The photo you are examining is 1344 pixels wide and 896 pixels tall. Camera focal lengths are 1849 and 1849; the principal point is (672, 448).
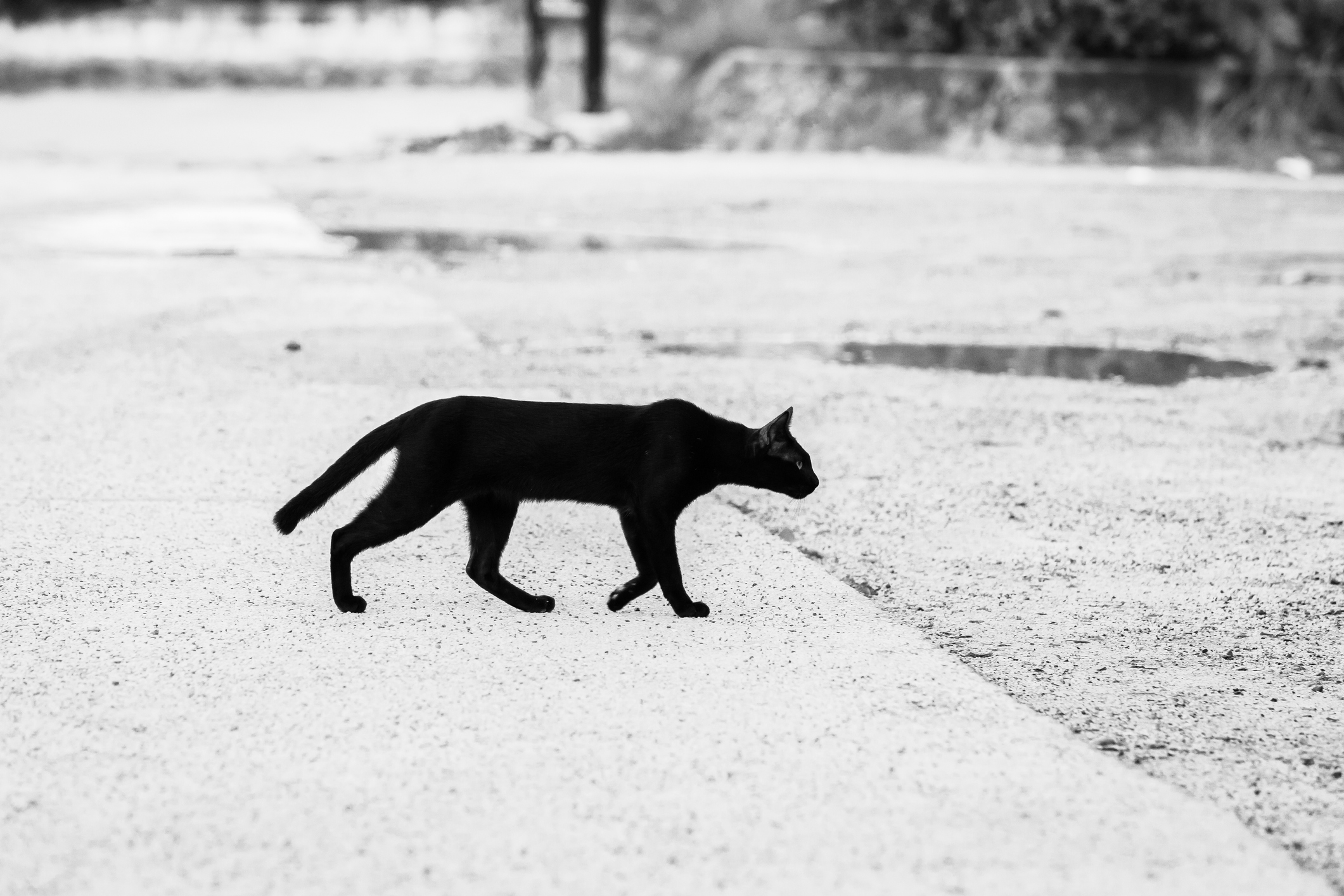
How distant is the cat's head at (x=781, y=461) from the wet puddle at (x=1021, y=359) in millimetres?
3036

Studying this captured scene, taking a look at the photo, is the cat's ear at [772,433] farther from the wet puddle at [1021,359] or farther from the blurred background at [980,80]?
the blurred background at [980,80]

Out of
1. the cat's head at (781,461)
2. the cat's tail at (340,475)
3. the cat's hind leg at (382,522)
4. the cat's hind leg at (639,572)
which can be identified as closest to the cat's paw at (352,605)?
the cat's hind leg at (382,522)

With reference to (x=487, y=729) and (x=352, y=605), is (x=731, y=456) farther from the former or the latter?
(x=487, y=729)

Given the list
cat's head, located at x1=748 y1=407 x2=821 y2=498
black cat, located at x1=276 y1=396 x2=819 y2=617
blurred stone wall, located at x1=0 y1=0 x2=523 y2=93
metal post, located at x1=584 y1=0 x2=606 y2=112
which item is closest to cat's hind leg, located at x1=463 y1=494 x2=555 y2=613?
black cat, located at x1=276 y1=396 x2=819 y2=617

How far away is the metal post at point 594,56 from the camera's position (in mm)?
17422

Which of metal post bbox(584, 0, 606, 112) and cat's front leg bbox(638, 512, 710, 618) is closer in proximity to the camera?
cat's front leg bbox(638, 512, 710, 618)

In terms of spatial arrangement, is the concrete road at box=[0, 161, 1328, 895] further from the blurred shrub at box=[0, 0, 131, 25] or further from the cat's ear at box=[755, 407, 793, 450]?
the blurred shrub at box=[0, 0, 131, 25]

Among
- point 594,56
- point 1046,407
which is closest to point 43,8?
point 594,56

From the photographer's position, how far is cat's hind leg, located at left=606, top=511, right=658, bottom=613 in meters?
4.39

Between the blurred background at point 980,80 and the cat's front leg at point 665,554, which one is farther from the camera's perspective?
the blurred background at point 980,80

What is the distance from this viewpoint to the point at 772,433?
4.44 meters

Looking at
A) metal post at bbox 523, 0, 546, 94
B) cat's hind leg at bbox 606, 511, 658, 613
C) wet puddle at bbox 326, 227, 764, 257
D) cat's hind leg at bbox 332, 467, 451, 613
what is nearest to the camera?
cat's hind leg at bbox 332, 467, 451, 613

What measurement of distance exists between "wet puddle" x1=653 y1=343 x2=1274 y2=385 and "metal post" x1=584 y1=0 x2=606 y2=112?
10011mm

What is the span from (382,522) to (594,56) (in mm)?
13674
